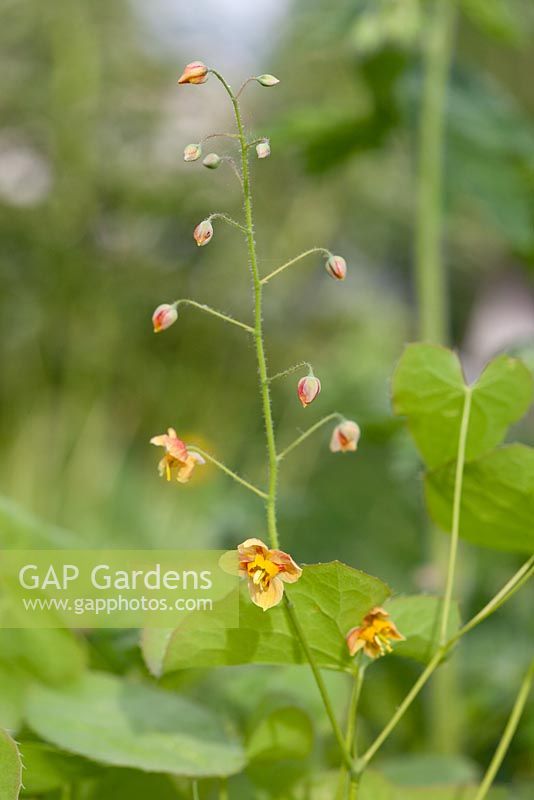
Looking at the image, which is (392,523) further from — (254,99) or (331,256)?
(254,99)

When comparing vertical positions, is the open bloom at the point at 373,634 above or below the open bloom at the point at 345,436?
below

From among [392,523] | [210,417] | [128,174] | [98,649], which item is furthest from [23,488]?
[98,649]

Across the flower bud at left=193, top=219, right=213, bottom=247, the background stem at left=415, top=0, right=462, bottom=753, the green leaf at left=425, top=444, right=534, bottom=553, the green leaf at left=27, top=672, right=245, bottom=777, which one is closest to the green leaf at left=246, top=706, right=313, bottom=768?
the green leaf at left=27, top=672, right=245, bottom=777

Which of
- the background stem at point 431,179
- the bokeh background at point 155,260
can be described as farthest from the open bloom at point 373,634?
the bokeh background at point 155,260

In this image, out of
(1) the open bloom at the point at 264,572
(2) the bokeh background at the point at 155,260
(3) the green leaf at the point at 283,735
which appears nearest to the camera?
(1) the open bloom at the point at 264,572

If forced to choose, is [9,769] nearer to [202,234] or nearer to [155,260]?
[202,234]

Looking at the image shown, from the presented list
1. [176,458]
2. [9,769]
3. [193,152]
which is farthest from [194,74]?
[9,769]

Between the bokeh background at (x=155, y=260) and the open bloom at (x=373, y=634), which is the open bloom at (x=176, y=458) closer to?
the open bloom at (x=373, y=634)
